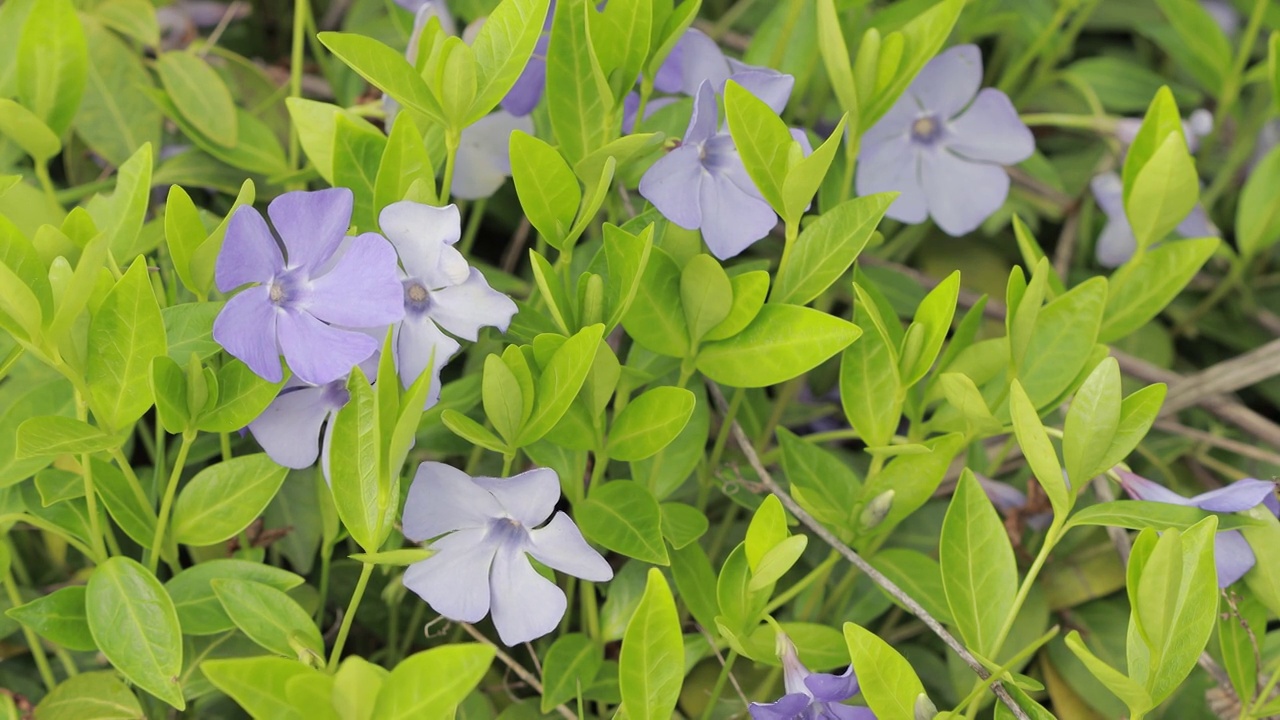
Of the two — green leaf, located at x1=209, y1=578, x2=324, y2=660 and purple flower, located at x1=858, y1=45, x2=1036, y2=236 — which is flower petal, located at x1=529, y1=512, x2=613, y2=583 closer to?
green leaf, located at x1=209, y1=578, x2=324, y2=660

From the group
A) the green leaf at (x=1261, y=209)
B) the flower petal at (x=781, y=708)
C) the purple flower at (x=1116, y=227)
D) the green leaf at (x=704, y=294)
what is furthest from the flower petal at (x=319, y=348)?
the green leaf at (x=1261, y=209)

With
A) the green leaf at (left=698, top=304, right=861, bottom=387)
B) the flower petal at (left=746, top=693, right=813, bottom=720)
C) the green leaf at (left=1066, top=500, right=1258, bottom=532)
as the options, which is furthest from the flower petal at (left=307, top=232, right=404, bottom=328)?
the green leaf at (left=1066, top=500, right=1258, bottom=532)

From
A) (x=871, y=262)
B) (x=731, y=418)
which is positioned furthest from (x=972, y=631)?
(x=871, y=262)

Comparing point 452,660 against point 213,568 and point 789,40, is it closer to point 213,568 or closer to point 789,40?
point 213,568

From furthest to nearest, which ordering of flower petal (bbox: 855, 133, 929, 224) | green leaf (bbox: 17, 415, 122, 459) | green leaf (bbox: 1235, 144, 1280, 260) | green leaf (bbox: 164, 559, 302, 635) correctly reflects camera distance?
green leaf (bbox: 1235, 144, 1280, 260), flower petal (bbox: 855, 133, 929, 224), green leaf (bbox: 164, 559, 302, 635), green leaf (bbox: 17, 415, 122, 459)

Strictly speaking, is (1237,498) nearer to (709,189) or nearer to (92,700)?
(709,189)

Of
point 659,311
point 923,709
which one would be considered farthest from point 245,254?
point 923,709

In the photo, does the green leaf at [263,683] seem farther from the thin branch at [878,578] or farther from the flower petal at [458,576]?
the thin branch at [878,578]
